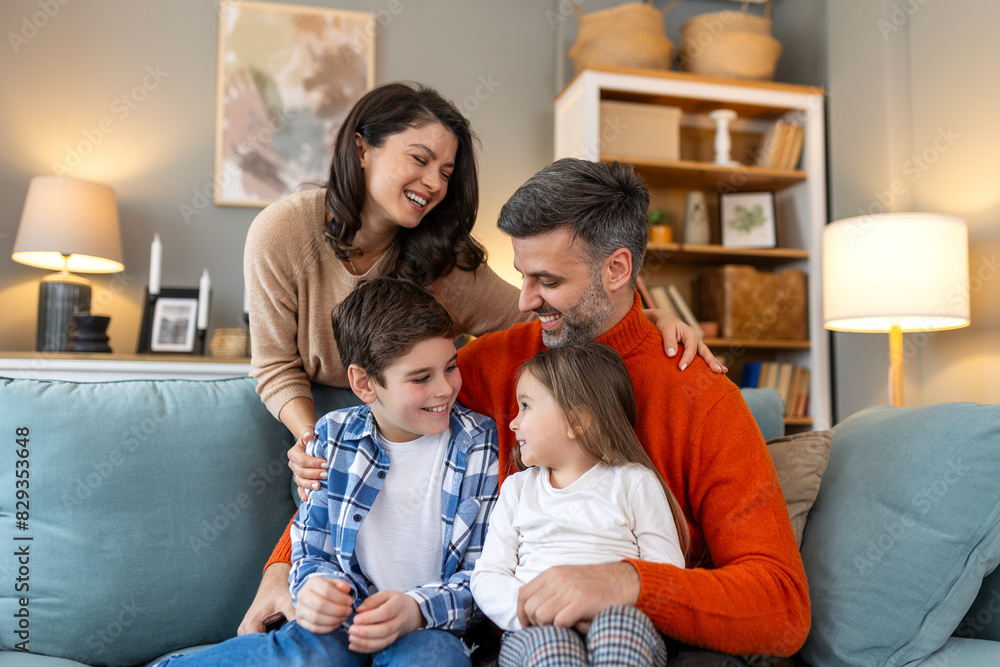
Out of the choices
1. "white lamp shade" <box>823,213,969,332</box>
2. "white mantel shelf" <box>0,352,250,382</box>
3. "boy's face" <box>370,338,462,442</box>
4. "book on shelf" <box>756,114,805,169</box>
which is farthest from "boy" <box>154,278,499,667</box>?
"book on shelf" <box>756,114,805,169</box>

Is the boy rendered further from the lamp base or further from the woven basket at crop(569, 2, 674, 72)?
the woven basket at crop(569, 2, 674, 72)

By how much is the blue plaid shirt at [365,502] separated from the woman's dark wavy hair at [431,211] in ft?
1.63

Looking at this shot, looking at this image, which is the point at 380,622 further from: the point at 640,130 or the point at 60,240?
the point at 640,130

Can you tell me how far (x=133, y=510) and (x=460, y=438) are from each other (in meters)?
0.68

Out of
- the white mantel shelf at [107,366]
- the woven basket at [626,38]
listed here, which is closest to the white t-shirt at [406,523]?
the white mantel shelf at [107,366]

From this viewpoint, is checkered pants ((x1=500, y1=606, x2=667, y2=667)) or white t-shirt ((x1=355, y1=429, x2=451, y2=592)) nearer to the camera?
checkered pants ((x1=500, y1=606, x2=667, y2=667))

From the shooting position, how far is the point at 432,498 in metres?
1.36

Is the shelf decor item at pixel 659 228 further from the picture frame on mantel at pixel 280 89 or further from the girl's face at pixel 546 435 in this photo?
the girl's face at pixel 546 435

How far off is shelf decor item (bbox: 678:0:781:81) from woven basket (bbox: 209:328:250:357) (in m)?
2.38

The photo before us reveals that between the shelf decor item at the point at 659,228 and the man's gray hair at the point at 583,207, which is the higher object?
the shelf decor item at the point at 659,228

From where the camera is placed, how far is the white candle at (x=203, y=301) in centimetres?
304

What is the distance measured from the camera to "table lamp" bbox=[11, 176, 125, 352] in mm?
2908

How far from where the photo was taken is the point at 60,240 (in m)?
2.90

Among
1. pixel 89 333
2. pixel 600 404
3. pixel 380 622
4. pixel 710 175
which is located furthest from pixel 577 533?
pixel 710 175
